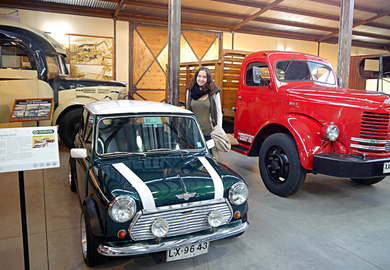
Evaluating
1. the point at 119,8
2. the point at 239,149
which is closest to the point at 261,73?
the point at 239,149

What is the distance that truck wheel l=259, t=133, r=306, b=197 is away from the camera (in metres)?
3.79

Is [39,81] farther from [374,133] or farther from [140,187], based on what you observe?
[374,133]

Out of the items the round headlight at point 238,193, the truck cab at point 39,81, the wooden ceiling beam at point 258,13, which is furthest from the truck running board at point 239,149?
the wooden ceiling beam at point 258,13

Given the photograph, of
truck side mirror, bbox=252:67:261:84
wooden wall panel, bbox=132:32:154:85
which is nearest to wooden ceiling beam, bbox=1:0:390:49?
wooden wall panel, bbox=132:32:154:85

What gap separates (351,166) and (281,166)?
36.3 inches

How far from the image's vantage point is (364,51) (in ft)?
57.0

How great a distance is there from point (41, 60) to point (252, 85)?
4511 millimetres

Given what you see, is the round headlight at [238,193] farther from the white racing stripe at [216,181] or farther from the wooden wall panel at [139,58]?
the wooden wall panel at [139,58]

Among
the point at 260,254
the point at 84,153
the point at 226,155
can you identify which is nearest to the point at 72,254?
the point at 84,153

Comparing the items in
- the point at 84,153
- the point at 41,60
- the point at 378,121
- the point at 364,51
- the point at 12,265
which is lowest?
the point at 12,265

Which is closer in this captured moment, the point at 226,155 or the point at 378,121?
the point at 378,121

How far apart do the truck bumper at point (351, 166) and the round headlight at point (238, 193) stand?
1.48m

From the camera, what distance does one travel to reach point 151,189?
219cm

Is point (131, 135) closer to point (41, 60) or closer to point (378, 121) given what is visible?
point (378, 121)
